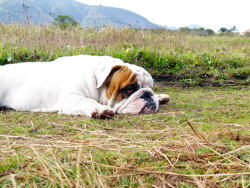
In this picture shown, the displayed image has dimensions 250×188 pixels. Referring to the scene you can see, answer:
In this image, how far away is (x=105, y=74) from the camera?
3162 mm

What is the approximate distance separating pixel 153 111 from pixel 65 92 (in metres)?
1.17

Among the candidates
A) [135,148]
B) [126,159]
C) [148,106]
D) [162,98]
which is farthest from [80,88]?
[126,159]

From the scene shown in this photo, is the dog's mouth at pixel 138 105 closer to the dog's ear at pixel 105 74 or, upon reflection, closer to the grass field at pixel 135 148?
the grass field at pixel 135 148

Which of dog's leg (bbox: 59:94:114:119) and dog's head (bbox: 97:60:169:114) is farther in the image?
dog's head (bbox: 97:60:169:114)

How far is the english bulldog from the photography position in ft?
10.2

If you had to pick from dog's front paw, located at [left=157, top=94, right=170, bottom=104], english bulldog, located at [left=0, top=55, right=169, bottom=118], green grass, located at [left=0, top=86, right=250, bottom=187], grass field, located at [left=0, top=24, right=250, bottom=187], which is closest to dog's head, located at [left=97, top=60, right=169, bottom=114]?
english bulldog, located at [left=0, top=55, right=169, bottom=118]

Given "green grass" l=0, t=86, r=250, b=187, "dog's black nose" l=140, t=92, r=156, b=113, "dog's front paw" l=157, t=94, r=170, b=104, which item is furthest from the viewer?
"dog's front paw" l=157, t=94, r=170, b=104

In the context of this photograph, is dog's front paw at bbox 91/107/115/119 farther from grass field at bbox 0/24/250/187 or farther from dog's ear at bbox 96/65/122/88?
dog's ear at bbox 96/65/122/88

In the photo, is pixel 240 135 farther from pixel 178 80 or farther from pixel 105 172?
pixel 178 80

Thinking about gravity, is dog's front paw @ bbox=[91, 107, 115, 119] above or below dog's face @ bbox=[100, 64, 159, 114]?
below

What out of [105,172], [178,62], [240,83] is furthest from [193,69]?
[105,172]

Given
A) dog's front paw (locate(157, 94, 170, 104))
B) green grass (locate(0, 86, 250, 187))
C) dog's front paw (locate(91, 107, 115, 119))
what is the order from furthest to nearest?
1. dog's front paw (locate(157, 94, 170, 104))
2. dog's front paw (locate(91, 107, 115, 119))
3. green grass (locate(0, 86, 250, 187))

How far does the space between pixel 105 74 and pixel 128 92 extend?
366 mm

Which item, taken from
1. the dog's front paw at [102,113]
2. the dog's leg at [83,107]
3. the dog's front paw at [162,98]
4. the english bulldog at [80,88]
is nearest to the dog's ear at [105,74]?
the english bulldog at [80,88]
